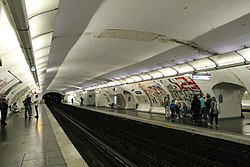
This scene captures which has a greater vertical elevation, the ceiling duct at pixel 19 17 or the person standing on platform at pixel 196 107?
the ceiling duct at pixel 19 17

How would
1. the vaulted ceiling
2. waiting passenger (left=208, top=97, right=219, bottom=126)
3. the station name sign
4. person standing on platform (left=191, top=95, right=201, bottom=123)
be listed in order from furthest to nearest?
person standing on platform (left=191, top=95, right=201, bottom=123), the station name sign, waiting passenger (left=208, top=97, right=219, bottom=126), the vaulted ceiling

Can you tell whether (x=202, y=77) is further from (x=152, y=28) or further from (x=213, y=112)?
(x=152, y=28)

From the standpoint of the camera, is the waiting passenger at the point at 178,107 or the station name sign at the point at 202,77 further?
the waiting passenger at the point at 178,107

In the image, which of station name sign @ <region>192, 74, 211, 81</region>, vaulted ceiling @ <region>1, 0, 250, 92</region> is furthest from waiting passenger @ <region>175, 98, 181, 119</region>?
vaulted ceiling @ <region>1, 0, 250, 92</region>

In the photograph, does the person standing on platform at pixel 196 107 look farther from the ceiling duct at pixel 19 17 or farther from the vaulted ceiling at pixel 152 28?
the ceiling duct at pixel 19 17

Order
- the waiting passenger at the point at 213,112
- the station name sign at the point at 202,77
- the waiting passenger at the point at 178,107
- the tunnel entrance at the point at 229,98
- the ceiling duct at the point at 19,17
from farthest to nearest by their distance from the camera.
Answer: the waiting passenger at the point at 178,107 → the tunnel entrance at the point at 229,98 → the station name sign at the point at 202,77 → the waiting passenger at the point at 213,112 → the ceiling duct at the point at 19,17

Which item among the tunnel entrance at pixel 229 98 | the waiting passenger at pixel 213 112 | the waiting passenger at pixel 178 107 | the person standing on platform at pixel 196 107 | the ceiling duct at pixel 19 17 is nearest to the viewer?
the ceiling duct at pixel 19 17

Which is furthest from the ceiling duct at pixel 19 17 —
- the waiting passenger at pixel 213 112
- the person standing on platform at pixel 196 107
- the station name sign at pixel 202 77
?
the person standing on platform at pixel 196 107

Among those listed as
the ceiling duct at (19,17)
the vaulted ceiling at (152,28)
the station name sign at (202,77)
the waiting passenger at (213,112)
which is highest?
the vaulted ceiling at (152,28)

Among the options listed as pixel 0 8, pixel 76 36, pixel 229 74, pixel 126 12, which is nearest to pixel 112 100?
pixel 229 74

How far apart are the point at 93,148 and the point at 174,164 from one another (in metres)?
5.38

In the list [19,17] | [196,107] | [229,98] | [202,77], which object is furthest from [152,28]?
[229,98]

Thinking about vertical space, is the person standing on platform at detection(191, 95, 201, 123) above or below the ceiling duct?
below

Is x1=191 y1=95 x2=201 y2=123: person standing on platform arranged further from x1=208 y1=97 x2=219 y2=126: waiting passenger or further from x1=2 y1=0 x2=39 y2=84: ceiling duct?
x1=2 y1=0 x2=39 y2=84: ceiling duct
